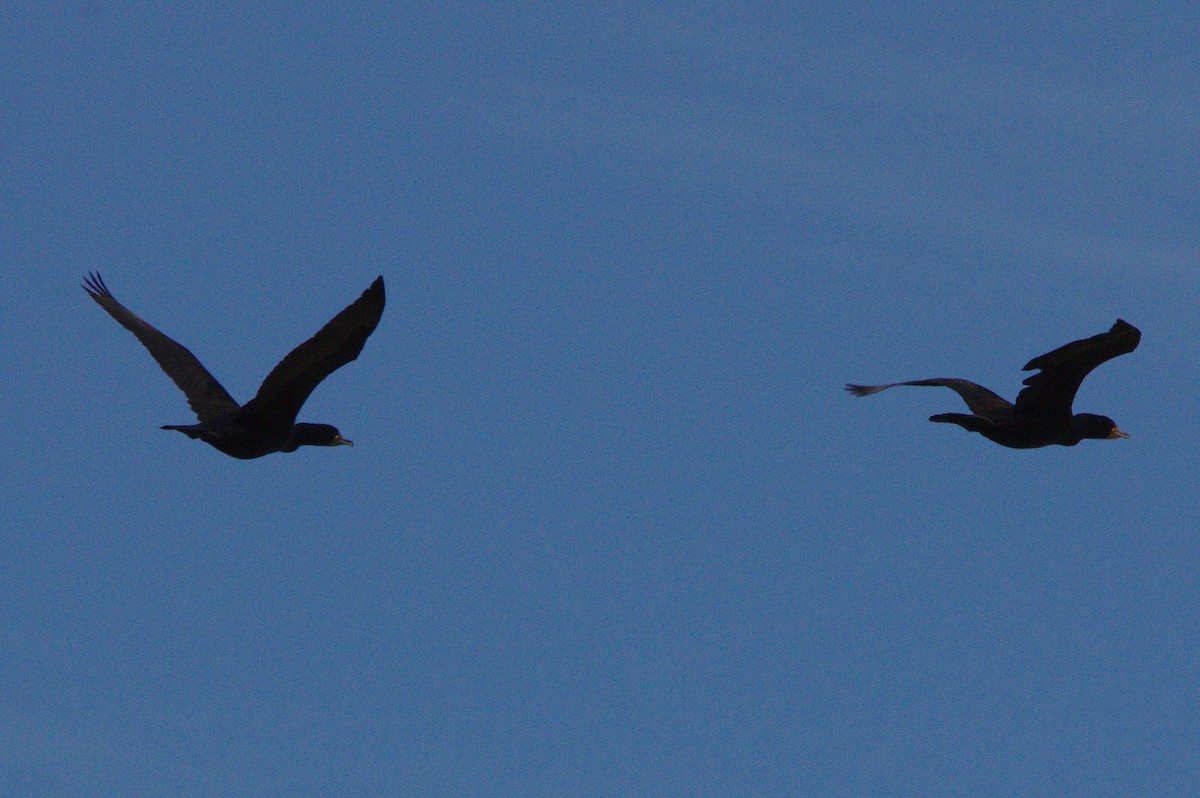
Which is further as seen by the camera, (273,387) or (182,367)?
(182,367)

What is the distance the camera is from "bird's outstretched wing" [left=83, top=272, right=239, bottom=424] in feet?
59.2

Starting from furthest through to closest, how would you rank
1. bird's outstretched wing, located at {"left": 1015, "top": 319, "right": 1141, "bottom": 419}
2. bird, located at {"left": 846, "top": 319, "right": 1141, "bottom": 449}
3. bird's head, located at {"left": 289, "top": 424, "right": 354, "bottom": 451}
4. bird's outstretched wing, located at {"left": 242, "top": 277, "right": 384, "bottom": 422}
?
bird's head, located at {"left": 289, "top": 424, "right": 354, "bottom": 451} → bird, located at {"left": 846, "top": 319, "right": 1141, "bottom": 449} → bird's outstretched wing, located at {"left": 1015, "top": 319, "right": 1141, "bottom": 419} → bird's outstretched wing, located at {"left": 242, "top": 277, "right": 384, "bottom": 422}

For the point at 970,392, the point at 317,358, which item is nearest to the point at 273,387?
the point at 317,358

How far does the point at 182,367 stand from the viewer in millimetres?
18719

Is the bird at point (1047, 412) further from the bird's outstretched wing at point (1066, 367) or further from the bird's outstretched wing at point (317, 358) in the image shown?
the bird's outstretched wing at point (317, 358)

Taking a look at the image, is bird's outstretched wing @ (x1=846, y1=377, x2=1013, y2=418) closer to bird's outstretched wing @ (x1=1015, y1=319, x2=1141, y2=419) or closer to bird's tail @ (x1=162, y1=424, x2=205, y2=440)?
bird's outstretched wing @ (x1=1015, y1=319, x2=1141, y2=419)

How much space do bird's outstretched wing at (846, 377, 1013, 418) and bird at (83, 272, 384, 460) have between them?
545 centimetres

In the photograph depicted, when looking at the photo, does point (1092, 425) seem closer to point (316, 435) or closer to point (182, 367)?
point (316, 435)

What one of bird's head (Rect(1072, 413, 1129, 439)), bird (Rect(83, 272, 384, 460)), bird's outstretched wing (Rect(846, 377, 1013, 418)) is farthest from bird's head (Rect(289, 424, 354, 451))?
bird's head (Rect(1072, 413, 1129, 439))

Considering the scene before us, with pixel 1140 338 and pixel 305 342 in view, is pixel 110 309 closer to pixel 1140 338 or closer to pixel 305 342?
pixel 305 342

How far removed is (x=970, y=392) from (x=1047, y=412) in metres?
1.36

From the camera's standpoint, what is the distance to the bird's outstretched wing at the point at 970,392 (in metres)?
18.0

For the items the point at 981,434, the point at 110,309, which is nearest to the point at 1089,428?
the point at 981,434

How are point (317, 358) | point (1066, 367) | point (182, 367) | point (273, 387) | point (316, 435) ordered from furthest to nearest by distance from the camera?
point (182, 367) → point (316, 435) → point (1066, 367) → point (273, 387) → point (317, 358)
